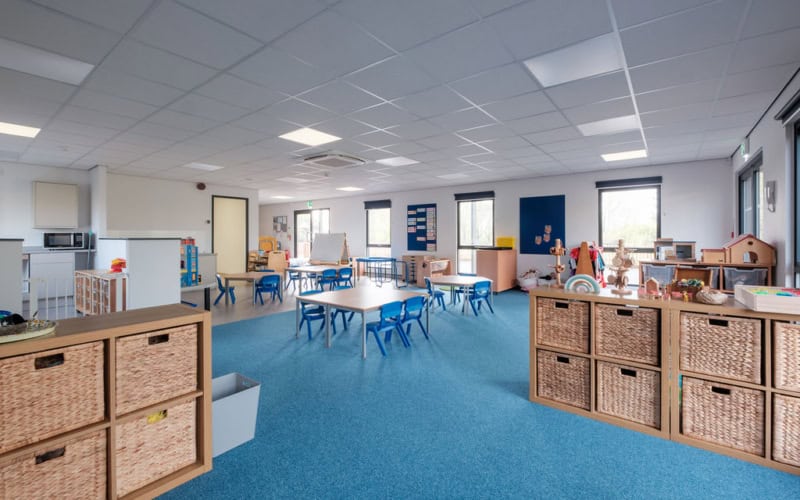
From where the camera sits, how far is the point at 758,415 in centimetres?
225

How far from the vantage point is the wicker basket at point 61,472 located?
1.45 meters

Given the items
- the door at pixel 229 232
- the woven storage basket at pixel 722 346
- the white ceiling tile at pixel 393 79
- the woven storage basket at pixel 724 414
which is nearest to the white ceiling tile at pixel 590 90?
the white ceiling tile at pixel 393 79

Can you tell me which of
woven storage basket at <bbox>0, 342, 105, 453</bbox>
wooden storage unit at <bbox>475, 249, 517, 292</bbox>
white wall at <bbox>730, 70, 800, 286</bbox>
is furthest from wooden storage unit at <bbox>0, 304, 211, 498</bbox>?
wooden storage unit at <bbox>475, 249, 517, 292</bbox>

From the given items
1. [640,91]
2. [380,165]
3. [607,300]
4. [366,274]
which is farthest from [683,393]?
[366,274]

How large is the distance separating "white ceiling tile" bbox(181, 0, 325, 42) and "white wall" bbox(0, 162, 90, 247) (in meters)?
7.83

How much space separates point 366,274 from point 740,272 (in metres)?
9.90

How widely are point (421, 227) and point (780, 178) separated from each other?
815 centimetres

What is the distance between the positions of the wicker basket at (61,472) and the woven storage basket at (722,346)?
133 inches

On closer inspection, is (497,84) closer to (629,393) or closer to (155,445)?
(629,393)

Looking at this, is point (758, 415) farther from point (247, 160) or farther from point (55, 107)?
point (247, 160)

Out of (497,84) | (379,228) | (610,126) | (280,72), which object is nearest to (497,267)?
(610,126)

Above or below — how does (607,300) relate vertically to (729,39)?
below

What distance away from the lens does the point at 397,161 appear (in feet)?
23.5

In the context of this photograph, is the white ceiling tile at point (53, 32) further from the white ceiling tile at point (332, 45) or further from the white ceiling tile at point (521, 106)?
the white ceiling tile at point (521, 106)
